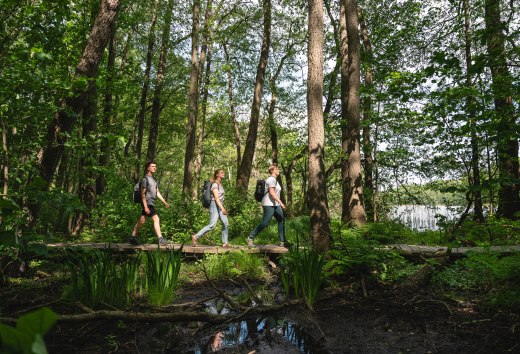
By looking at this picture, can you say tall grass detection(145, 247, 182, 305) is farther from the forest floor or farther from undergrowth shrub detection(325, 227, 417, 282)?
undergrowth shrub detection(325, 227, 417, 282)

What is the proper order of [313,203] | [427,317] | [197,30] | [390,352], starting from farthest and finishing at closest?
1. [197,30]
2. [313,203]
3. [427,317]
4. [390,352]

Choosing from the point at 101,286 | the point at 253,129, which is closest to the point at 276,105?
the point at 253,129

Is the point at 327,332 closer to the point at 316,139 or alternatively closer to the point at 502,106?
the point at 316,139

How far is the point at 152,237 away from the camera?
9.05 metres

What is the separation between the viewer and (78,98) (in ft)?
18.9

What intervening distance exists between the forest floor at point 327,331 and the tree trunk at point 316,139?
1.40 m

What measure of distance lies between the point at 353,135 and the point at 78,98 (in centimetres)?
666

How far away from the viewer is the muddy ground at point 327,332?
10.9ft

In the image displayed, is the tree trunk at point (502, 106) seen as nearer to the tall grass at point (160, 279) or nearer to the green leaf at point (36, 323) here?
the tall grass at point (160, 279)

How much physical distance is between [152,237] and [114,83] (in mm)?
4178

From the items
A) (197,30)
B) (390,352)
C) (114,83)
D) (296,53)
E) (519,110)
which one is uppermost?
(296,53)

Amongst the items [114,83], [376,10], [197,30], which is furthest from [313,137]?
[376,10]

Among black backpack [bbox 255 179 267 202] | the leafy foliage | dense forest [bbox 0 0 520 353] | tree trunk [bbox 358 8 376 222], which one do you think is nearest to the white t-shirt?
black backpack [bbox 255 179 267 202]

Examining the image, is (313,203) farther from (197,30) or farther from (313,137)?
Answer: (197,30)
